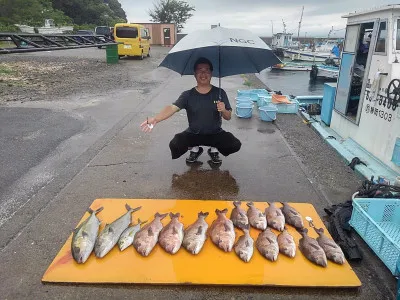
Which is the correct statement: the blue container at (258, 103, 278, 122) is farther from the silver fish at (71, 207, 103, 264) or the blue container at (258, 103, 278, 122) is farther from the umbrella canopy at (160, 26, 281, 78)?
the silver fish at (71, 207, 103, 264)

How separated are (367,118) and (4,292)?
6.60m

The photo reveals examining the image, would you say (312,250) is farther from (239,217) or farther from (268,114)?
(268,114)

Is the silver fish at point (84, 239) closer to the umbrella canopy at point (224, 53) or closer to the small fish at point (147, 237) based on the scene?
the small fish at point (147, 237)

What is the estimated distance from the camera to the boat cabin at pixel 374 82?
5.38 metres

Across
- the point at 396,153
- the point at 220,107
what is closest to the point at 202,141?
the point at 220,107

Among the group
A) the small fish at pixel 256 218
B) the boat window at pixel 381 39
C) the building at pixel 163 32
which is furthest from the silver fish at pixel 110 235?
the building at pixel 163 32

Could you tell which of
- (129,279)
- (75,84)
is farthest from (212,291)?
(75,84)

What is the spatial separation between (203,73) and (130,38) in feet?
65.4

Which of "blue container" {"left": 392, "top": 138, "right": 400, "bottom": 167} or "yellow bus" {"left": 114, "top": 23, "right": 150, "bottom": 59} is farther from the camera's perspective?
"yellow bus" {"left": 114, "top": 23, "right": 150, "bottom": 59}

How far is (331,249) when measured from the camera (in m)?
2.87

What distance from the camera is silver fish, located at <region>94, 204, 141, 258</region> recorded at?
2.87m

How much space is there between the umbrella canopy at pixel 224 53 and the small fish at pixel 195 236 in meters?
2.18

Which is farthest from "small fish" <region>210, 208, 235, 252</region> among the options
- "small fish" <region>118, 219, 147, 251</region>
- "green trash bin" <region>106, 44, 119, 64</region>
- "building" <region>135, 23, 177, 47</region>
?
"building" <region>135, 23, 177, 47</region>

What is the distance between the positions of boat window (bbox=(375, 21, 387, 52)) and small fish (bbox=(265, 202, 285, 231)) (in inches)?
173
